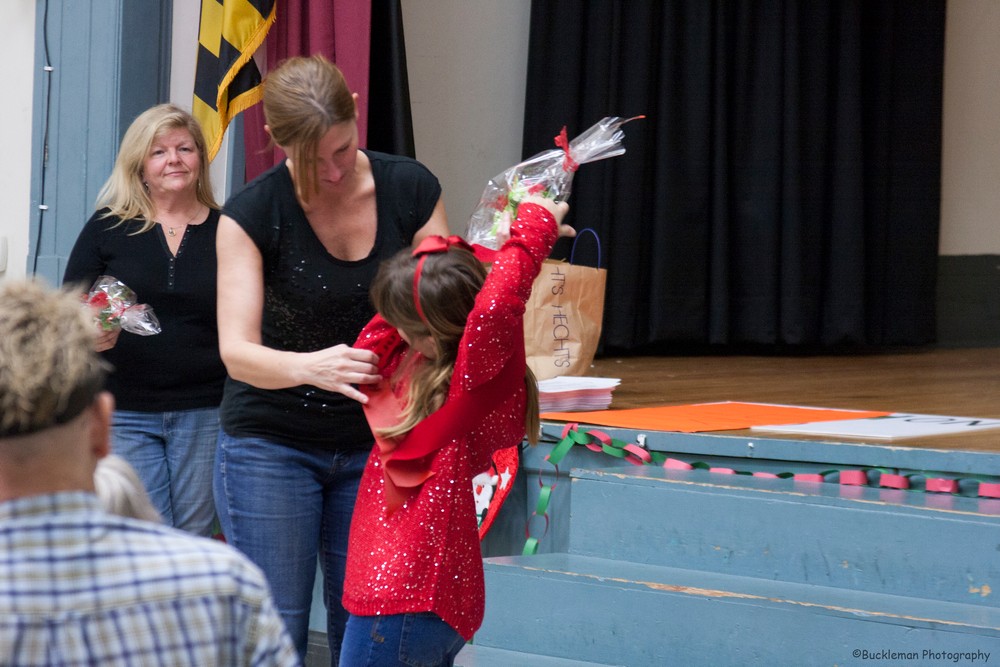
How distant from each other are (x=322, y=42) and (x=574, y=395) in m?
1.45

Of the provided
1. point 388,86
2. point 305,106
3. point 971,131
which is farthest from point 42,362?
point 971,131

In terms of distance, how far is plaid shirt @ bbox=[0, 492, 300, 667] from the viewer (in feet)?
2.44

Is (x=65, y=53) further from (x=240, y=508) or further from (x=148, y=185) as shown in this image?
(x=240, y=508)

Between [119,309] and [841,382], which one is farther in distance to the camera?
[841,382]

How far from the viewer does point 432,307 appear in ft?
4.82

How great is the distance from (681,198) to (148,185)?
2.82 meters

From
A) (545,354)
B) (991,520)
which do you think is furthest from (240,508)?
(545,354)

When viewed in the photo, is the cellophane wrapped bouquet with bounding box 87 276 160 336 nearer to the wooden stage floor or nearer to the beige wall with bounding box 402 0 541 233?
the wooden stage floor

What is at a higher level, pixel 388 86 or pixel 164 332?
pixel 388 86

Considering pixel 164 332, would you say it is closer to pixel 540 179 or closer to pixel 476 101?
pixel 540 179

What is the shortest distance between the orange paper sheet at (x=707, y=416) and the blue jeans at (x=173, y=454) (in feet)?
2.68

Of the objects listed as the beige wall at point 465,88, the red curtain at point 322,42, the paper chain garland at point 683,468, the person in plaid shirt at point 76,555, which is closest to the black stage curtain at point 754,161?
the beige wall at point 465,88

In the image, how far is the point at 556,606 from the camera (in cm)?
223

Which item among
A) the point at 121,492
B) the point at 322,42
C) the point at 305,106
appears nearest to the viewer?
the point at 121,492
